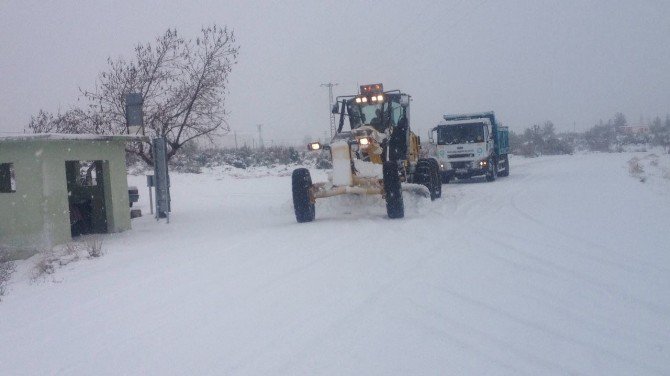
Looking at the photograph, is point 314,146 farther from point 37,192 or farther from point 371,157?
point 37,192

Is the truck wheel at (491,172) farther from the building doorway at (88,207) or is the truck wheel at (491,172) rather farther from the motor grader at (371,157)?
the building doorway at (88,207)

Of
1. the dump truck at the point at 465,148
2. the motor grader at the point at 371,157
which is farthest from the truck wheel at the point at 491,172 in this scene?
the motor grader at the point at 371,157

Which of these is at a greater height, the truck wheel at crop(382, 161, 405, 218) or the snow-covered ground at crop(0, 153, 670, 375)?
the truck wheel at crop(382, 161, 405, 218)

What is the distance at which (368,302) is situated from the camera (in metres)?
6.27

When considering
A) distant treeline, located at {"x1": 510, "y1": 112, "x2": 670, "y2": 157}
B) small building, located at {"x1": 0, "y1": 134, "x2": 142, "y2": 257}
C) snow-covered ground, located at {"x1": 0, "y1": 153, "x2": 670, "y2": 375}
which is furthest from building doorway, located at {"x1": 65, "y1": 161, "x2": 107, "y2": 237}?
distant treeline, located at {"x1": 510, "y1": 112, "x2": 670, "y2": 157}

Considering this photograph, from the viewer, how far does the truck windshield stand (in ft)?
77.5

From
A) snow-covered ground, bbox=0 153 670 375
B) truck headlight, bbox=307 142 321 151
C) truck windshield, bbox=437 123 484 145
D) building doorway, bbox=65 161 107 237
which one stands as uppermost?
truck windshield, bbox=437 123 484 145

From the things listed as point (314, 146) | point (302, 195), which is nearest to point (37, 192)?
point (302, 195)

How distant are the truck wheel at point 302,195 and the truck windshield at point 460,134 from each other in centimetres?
1229

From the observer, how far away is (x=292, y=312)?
20.1 ft

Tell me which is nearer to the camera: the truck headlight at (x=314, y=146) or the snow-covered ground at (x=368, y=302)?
the snow-covered ground at (x=368, y=302)

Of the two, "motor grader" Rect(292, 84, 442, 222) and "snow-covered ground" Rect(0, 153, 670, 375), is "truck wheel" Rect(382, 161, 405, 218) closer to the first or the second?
"motor grader" Rect(292, 84, 442, 222)

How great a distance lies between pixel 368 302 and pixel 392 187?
626cm

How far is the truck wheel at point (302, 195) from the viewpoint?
12.9m
